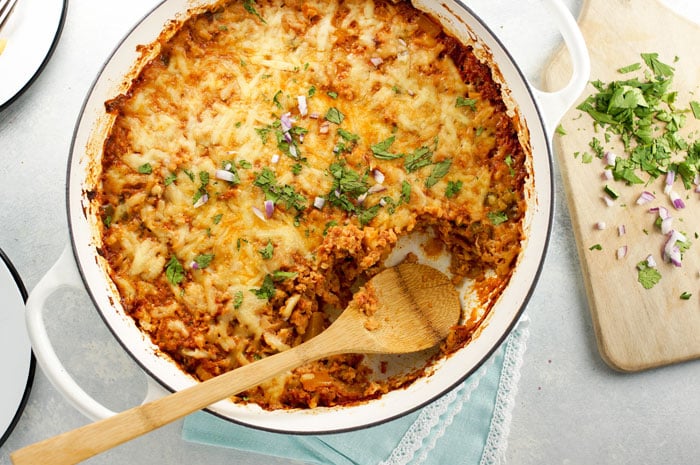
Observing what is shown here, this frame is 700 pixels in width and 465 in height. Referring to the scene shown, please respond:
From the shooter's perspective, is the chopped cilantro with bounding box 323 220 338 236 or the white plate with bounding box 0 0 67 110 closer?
the chopped cilantro with bounding box 323 220 338 236

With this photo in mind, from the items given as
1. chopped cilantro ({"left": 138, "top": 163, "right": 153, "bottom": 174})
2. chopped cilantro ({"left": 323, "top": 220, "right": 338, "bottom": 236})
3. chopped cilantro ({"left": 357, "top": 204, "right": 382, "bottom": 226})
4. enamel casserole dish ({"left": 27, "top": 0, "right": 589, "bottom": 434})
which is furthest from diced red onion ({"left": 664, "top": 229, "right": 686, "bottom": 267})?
chopped cilantro ({"left": 138, "top": 163, "right": 153, "bottom": 174})

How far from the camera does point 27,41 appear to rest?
317cm

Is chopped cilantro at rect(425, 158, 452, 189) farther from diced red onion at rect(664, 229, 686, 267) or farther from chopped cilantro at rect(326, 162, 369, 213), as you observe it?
diced red onion at rect(664, 229, 686, 267)

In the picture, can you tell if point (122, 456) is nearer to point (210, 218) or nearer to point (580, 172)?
point (210, 218)

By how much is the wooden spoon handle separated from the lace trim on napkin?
821 millimetres

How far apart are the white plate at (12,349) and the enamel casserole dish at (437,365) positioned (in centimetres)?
50

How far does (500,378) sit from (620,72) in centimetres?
162

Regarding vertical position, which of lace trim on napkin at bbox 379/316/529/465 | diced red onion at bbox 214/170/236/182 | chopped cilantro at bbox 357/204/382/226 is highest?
diced red onion at bbox 214/170/236/182

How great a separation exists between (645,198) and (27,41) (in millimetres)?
3034

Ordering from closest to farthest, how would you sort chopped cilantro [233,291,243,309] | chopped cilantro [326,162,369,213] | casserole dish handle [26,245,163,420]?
casserole dish handle [26,245,163,420] < chopped cilantro [233,291,243,309] < chopped cilantro [326,162,369,213]

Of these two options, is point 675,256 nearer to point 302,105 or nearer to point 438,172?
point 438,172

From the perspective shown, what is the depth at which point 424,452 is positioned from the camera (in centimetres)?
316

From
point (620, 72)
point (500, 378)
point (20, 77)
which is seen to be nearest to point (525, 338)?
point (500, 378)

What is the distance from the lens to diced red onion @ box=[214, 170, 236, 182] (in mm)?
2834
